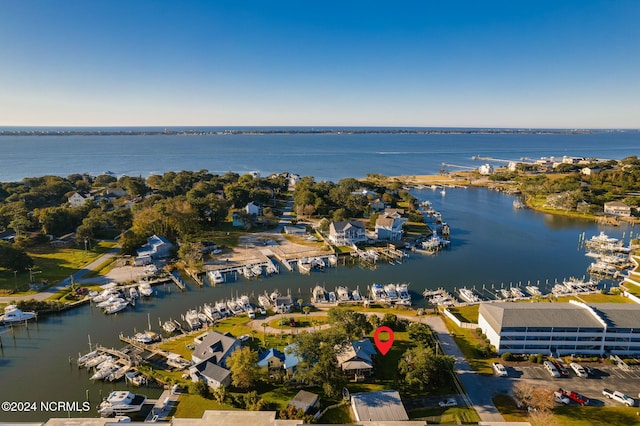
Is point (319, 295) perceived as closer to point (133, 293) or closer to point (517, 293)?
point (133, 293)

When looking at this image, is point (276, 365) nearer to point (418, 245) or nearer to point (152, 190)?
point (418, 245)

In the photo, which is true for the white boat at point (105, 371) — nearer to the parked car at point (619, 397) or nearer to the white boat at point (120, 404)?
the white boat at point (120, 404)

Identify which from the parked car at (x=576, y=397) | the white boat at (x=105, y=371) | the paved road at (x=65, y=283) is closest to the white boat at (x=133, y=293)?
the paved road at (x=65, y=283)

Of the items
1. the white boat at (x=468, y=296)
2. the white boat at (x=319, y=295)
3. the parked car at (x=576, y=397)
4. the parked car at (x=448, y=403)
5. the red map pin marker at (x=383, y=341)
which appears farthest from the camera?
the white boat at (x=468, y=296)

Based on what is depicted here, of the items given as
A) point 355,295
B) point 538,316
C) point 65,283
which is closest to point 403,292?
point 355,295

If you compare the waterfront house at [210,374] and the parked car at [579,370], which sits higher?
the waterfront house at [210,374]

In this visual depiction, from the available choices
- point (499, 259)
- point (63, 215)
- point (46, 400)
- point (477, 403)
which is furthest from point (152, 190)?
point (477, 403)
